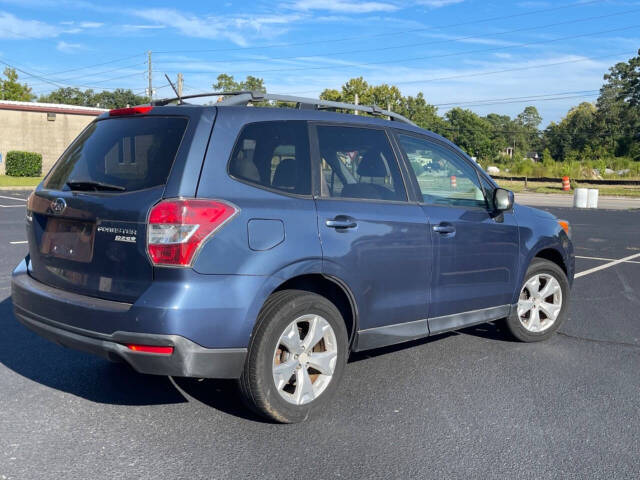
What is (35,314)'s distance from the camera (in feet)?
13.2

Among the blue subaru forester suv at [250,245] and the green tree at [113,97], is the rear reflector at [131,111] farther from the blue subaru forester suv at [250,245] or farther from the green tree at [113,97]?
the green tree at [113,97]

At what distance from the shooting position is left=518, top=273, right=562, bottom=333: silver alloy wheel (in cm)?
578

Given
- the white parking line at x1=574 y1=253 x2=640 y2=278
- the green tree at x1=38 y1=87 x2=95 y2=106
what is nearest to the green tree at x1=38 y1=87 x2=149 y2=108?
the green tree at x1=38 y1=87 x2=95 y2=106

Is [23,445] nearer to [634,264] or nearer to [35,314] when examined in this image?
[35,314]

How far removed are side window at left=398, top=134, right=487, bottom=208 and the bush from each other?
3722cm

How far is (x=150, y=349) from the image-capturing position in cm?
349

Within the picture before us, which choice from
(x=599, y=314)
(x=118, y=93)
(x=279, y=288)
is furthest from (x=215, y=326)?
(x=118, y=93)

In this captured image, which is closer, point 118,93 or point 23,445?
point 23,445

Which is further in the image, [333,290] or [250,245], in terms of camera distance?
[333,290]

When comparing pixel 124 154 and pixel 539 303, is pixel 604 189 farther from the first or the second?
pixel 124 154

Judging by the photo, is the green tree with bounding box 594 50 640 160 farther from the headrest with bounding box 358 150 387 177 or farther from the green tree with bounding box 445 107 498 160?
the headrest with bounding box 358 150 387 177

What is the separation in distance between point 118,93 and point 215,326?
12480cm

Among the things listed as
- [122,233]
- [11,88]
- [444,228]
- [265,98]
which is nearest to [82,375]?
[122,233]

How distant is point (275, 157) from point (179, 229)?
2.67ft
